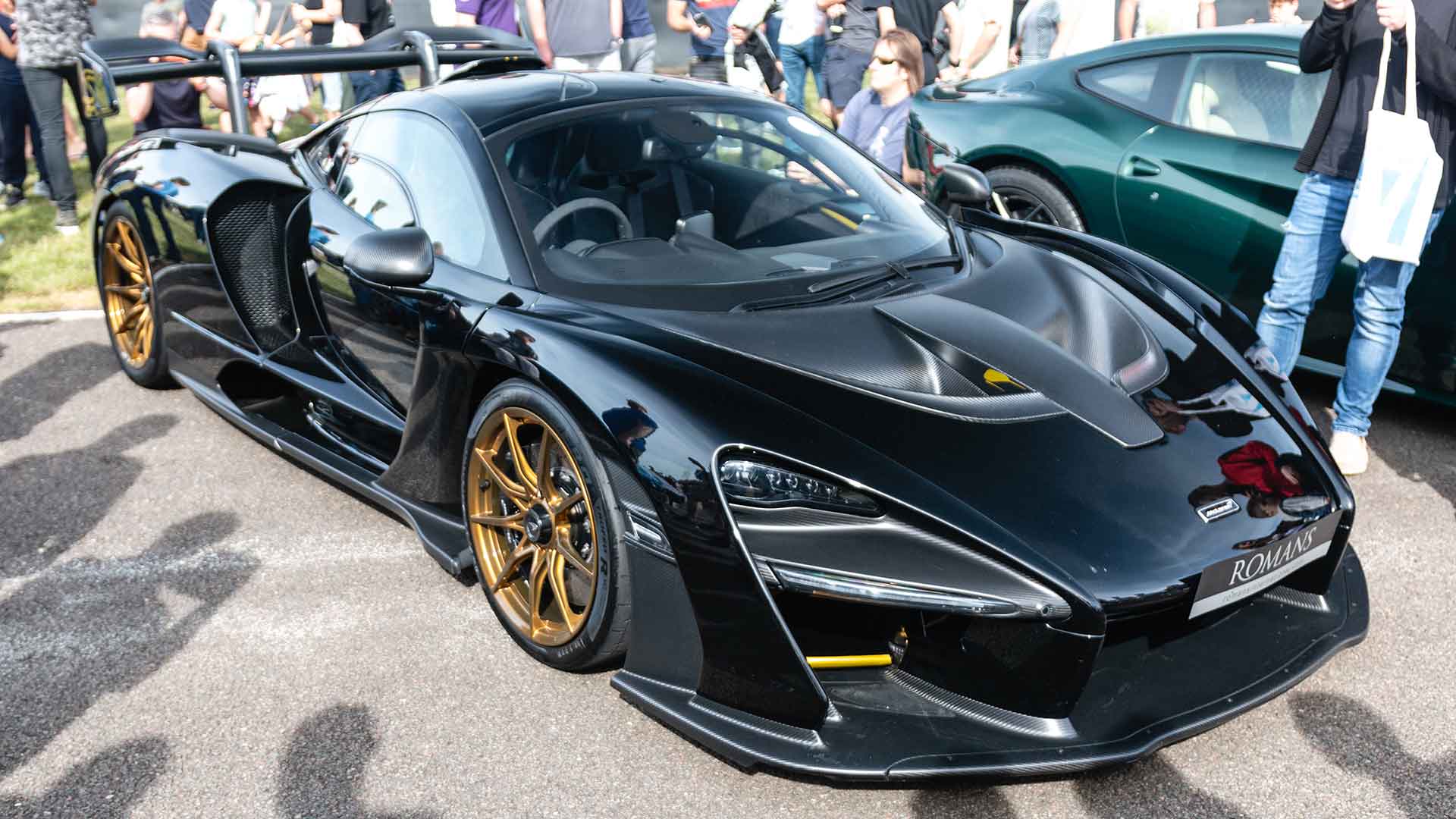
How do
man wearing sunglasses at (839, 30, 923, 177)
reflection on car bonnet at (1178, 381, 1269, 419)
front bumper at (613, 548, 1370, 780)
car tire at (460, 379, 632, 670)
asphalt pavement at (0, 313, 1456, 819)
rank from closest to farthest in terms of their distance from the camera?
front bumper at (613, 548, 1370, 780)
asphalt pavement at (0, 313, 1456, 819)
car tire at (460, 379, 632, 670)
reflection on car bonnet at (1178, 381, 1269, 419)
man wearing sunglasses at (839, 30, 923, 177)

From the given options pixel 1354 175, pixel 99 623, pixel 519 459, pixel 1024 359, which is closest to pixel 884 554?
pixel 1024 359

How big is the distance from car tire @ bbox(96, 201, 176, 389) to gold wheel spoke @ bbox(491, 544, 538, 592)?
7.38ft

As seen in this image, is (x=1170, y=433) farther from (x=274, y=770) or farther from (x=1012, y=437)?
(x=274, y=770)

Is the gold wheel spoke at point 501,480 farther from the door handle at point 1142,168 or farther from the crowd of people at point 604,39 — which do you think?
the crowd of people at point 604,39

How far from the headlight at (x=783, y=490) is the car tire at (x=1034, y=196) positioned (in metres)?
2.95

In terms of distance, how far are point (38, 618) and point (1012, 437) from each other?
262cm

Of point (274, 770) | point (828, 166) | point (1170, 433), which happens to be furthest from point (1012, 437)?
point (274, 770)

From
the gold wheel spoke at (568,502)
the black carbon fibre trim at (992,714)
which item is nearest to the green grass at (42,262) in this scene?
the gold wheel spoke at (568,502)

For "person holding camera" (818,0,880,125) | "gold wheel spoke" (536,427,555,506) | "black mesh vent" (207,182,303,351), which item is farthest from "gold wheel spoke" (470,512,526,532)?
"person holding camera" (818,0,880,125)

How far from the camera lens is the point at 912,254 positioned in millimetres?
3410

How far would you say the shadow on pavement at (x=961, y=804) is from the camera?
8.06ft

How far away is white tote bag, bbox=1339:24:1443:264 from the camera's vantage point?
3.72 meters

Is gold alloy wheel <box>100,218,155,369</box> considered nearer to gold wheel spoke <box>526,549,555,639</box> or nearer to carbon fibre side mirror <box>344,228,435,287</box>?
carbon fibre side mirror <box>344,228,435,287</box>

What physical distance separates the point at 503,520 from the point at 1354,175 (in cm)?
288
